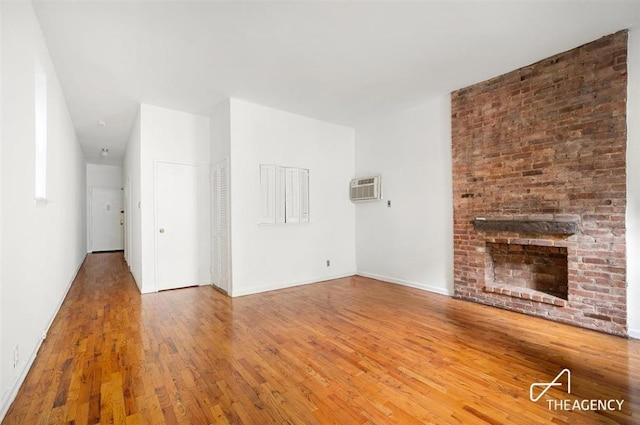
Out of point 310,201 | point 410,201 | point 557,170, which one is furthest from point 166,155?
point 557,170

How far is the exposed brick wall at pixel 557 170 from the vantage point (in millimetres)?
2939

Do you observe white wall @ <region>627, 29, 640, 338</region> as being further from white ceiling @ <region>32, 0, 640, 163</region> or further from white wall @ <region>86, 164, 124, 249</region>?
white wall @ <region>86, 164, 124, 249</region>

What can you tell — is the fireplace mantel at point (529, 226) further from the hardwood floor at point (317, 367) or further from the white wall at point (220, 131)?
the white wall at point (220, 131)

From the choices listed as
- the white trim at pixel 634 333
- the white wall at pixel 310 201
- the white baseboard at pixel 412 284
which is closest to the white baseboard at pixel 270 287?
the white wall at pixel 310 201

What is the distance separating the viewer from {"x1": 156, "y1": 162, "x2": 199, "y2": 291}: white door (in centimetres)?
473

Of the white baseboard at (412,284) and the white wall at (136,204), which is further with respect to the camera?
the white wall at (136,204)

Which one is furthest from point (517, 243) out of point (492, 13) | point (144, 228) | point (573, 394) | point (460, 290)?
point (144, 228)

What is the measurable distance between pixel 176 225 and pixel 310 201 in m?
2.21

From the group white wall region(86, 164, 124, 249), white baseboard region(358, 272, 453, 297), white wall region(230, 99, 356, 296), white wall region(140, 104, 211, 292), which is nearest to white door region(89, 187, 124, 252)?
white wall region(86, 164, 124, 249)

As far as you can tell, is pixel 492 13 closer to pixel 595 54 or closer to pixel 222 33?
pixel 595 54

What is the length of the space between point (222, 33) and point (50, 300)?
10.7ft

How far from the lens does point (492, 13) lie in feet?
8.47

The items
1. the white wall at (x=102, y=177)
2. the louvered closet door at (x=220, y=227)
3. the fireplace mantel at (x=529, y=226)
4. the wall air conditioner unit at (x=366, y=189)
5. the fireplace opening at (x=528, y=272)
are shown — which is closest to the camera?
the fireplace mantel at (x=529, y=226)

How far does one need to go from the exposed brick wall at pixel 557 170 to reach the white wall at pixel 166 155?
393 centimetres
